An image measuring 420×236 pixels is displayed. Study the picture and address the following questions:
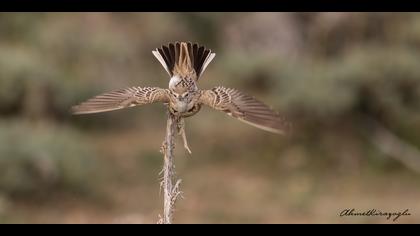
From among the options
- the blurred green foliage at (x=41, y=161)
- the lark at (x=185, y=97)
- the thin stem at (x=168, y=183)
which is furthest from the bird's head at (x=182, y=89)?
the blurred green foliage at (x=41, y=161)

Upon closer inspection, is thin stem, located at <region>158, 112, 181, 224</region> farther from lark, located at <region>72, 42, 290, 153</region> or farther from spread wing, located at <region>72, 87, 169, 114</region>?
spread wing, located at <region>72, 87, 169, 114</region>

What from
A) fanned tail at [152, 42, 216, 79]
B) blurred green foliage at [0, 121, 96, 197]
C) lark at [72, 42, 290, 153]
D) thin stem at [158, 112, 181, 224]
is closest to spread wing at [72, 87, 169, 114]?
lark at [72, 42, 290, 153]

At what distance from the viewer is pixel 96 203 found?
32.8ft

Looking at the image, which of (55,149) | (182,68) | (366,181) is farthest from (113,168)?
(182,68)

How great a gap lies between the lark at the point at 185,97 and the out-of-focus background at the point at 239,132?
16.6 ft

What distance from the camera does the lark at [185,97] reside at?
4152 millimetres

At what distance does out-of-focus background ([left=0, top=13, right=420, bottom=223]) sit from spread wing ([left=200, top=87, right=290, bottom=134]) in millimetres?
4982

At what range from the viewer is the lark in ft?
13.6

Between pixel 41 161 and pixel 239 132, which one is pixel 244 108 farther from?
pixel 239 132

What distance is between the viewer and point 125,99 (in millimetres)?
4367

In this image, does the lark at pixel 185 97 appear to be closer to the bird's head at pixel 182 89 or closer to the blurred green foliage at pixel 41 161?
the bird's head at pixel 182 89

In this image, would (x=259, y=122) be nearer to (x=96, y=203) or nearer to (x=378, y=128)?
(x=96, y=203)

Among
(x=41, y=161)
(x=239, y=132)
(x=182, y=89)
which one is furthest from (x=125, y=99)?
(x=239, y=132)

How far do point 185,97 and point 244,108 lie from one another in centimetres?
37
